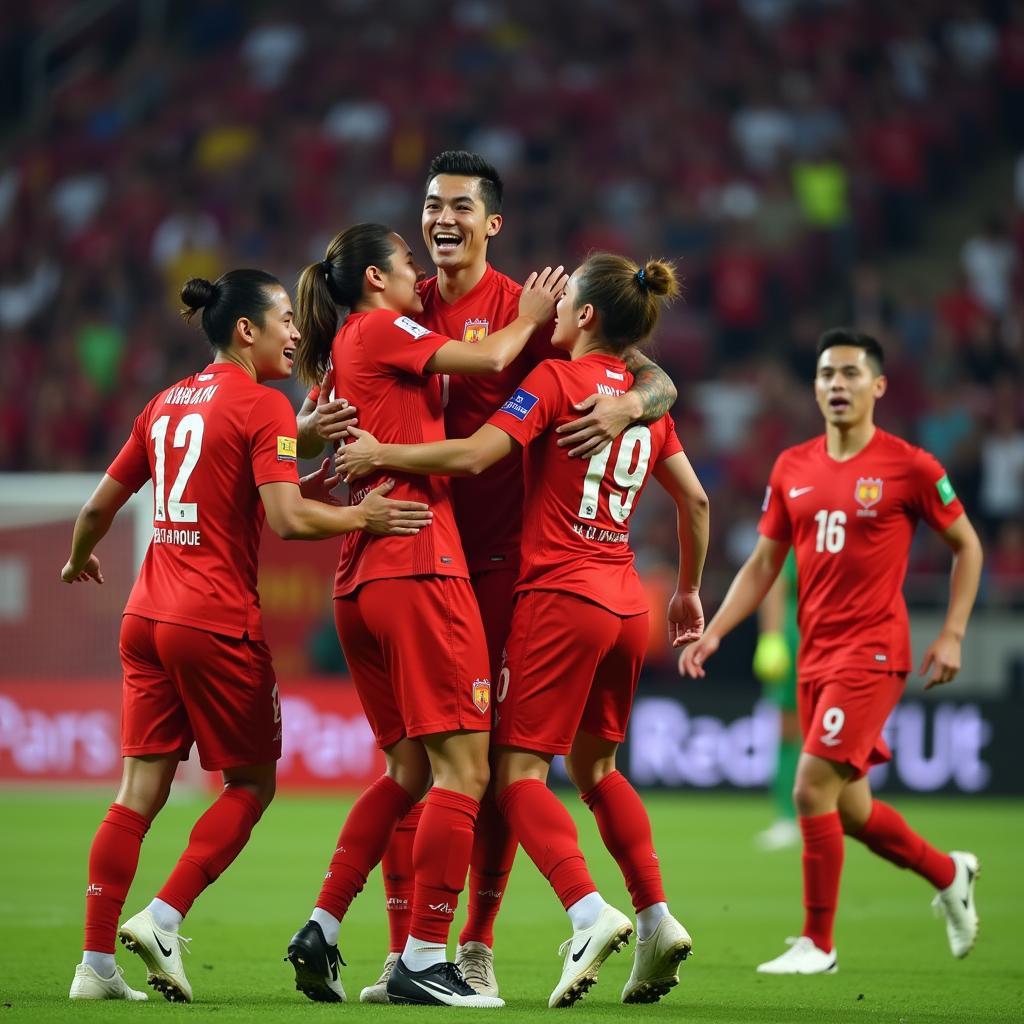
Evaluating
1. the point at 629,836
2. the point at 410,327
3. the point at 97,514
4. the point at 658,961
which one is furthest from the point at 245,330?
the point at 658,961

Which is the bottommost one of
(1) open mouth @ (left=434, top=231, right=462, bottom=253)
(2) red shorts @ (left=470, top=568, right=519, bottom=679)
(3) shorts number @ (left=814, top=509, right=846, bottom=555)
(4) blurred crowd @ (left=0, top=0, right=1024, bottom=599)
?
(2) red shorts @ (left=470, top=568, right=519, bottom=679)

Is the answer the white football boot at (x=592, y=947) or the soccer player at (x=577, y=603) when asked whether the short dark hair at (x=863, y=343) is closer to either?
the soccer player at (x=577, y=603)

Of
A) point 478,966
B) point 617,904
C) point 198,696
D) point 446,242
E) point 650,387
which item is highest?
point 446,242

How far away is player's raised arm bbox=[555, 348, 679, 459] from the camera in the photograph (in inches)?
217

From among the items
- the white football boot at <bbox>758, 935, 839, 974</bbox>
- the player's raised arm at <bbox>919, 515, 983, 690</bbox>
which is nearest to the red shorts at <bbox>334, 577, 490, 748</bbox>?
the white football boot at <bbox>758, 935, 839, 974</bbox>

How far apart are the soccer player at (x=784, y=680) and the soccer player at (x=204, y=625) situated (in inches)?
197

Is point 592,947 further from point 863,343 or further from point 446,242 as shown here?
A: point 863,343

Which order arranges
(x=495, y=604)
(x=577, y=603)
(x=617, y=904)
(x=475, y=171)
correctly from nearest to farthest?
(x=577, y=603)
(x=495, y=604)
(x=475, y=171)
(x=617, y=904)

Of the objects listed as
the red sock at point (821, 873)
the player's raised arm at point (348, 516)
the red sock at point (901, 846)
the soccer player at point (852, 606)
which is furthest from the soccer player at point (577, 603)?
the red sock at point (901, 846)

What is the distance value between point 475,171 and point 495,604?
1.37m

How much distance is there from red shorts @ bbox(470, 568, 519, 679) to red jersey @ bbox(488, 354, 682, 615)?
17 centimetres

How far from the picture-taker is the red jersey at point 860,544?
709 centimetres

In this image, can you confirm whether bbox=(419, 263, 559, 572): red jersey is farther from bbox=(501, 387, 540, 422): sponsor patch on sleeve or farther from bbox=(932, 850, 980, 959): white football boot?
bbox=(932, 850, 980, 959): white football boot

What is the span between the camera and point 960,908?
7062 mm
